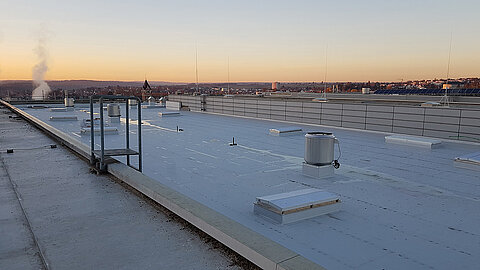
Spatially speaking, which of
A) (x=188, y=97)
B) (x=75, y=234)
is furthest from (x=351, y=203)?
(x=188, y=97)

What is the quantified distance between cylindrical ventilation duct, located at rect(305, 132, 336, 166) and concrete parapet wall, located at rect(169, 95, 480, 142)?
26.2 ft

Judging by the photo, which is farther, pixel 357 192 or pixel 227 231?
pixel 357 192

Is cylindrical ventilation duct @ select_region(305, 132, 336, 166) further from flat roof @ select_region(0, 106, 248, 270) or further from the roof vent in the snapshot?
flat roof @ select_region(0, 106, 248, 270)

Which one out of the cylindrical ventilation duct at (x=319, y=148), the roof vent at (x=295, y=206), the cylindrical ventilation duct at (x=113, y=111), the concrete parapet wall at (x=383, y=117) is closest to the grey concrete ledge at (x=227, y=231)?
the roof vent at (x=295, y=206)

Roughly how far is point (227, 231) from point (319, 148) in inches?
160

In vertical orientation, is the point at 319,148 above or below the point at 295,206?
above

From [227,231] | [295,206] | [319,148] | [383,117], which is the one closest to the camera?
[227,231]

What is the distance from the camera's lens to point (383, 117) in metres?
15.8

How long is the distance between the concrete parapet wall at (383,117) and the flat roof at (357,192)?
0.89 m

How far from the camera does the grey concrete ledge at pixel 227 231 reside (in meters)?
3.50

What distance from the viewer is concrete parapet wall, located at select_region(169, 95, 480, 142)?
13320mm

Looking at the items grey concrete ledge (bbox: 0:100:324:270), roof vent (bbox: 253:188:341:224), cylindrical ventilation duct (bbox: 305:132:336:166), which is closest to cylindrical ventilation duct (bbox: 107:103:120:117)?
grey concrete ledge (bbox: 0:100:324:270)

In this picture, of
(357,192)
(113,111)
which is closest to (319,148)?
(357,192)

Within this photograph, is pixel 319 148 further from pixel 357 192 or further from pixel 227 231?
pixel 227 231
